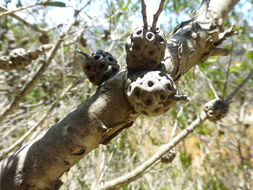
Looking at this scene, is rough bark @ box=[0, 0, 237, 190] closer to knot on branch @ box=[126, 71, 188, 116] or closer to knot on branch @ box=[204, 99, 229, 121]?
knot on branch @ box=[126, 71, 188, 116]

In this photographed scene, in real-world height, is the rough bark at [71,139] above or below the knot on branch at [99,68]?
below

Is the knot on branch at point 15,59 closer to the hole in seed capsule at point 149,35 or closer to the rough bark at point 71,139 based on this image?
the rough bark at point 71,139

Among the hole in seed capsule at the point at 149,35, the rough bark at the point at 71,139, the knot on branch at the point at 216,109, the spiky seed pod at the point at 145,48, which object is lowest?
the knot on branch at the point at 216,109

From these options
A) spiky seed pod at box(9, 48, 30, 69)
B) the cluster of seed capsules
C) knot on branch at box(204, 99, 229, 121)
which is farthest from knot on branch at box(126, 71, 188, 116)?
spiky seed pod at box(9, 48, 30, 69)

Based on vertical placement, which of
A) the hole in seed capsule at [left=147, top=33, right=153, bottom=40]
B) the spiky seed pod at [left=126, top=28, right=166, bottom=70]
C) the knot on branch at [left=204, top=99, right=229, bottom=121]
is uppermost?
the hole in seed capsule at [left=147, top=33, right=153, bottom=40]

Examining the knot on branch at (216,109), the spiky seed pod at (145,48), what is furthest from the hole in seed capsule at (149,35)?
the knot on branch at (216,109)

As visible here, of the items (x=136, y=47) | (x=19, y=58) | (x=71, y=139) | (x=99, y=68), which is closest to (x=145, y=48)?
(x=136, y=47)

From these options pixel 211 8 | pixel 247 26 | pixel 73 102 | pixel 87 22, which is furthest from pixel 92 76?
pixel 247 26

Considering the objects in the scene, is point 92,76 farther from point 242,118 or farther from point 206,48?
point 242,118
